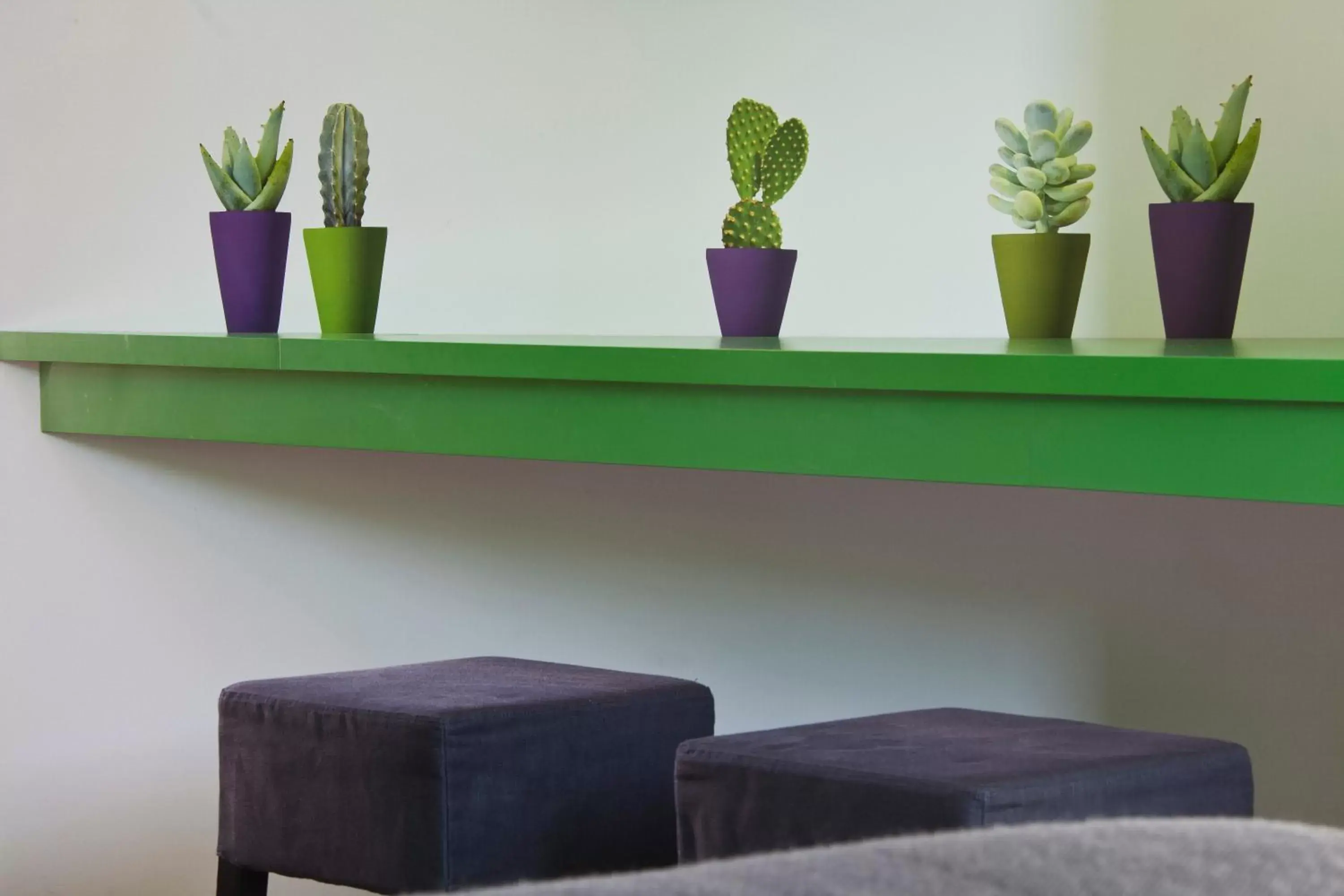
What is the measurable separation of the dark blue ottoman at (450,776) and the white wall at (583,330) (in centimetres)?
61

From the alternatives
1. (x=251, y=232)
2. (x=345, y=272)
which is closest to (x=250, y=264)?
(x=251, y=232)

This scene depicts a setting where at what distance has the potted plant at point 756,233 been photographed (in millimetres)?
1787

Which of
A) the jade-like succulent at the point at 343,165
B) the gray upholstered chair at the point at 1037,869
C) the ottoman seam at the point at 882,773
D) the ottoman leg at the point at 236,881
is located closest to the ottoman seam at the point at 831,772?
the ottoman seam at the point at 882,773

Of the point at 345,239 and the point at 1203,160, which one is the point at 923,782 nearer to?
the point at 1203,160

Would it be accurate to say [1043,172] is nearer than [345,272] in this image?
Yes

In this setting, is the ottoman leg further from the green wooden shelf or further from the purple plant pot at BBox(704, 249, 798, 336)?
the purple plant pot at BBox(704, 249, 798, 336)

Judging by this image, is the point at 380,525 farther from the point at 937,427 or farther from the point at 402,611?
the point at 937,427

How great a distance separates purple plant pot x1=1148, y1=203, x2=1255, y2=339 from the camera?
5.24 feet

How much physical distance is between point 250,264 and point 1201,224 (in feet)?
3.60

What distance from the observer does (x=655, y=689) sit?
1.52m

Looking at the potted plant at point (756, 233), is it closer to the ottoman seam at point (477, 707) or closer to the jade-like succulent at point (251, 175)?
the ottoman seam at point (477, 707)

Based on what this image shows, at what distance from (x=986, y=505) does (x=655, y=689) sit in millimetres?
651

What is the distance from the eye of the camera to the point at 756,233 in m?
1.80

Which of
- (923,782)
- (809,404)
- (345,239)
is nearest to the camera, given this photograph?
(923,782)
